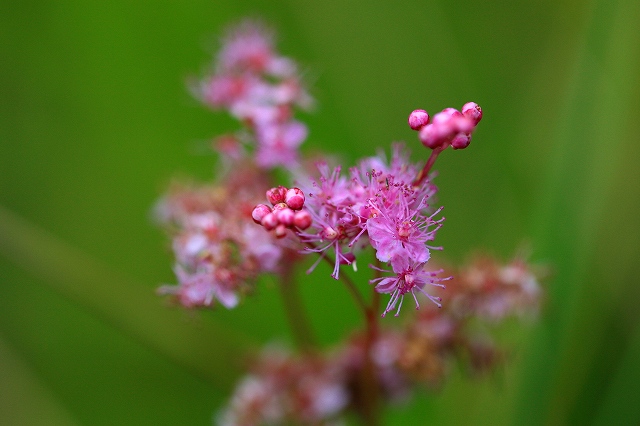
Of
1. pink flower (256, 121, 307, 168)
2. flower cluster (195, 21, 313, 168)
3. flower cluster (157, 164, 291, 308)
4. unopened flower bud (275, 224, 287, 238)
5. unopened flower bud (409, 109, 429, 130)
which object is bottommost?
unopened flower bud (275, 224, 287, 238)

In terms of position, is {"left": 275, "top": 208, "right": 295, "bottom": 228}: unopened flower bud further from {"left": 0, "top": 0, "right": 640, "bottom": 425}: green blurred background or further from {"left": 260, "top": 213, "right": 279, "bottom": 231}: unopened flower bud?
{"left": 0, "top": 0, "right": 640, "bottom": 425}: green blurred background

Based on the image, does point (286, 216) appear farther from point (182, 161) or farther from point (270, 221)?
point (182, 161)

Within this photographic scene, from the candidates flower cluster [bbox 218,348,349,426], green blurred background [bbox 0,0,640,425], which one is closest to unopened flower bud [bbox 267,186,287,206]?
flower cluster [bbox 218,348,349,426]

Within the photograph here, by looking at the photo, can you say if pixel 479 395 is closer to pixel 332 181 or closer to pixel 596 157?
pixel 596 157

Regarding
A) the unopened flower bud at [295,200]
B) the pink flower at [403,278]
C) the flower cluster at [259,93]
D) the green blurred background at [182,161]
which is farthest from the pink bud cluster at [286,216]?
the green blurred background at [182,161]

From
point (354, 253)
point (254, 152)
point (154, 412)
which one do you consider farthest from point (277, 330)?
point (354, 253)
